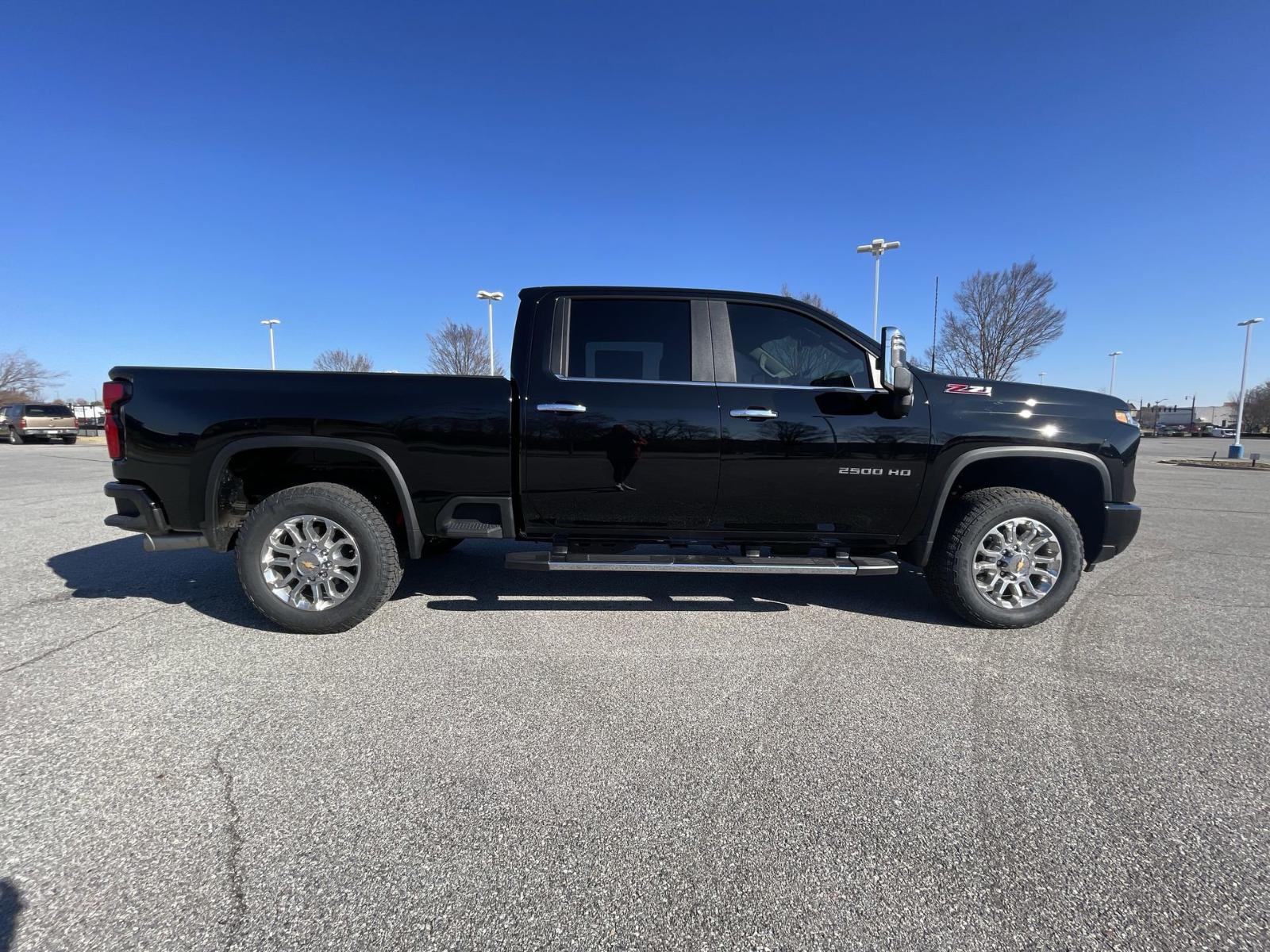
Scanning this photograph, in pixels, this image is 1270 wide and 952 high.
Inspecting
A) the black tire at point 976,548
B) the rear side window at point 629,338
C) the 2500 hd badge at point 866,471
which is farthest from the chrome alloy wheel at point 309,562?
the black tire at point 976,548

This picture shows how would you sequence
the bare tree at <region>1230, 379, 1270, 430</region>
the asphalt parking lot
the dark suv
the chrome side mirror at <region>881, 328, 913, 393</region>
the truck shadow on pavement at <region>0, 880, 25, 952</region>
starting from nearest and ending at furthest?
the truck shadow on pavement at <region>0, 880, 25, 952</region> < the asphalt parking lot < the chrome side mirror at <region>881, 328, 913, 393</region> < the dark suv < the bare tree at <region>1230, 379, 1270, 430</region>

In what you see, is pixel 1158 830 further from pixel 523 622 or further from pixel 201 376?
pixel 201 376

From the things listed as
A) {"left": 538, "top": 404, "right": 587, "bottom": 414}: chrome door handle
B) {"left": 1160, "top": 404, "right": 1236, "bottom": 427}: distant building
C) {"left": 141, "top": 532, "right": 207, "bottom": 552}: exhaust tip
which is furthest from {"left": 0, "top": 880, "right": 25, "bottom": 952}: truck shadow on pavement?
{"left": 1160, "top": 404, "right": 1236, "bottom": 427}: distant building

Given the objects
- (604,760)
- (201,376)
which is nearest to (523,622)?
(604,760)

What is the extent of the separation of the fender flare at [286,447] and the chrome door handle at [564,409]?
963 mm

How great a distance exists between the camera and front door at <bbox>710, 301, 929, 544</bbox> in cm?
351

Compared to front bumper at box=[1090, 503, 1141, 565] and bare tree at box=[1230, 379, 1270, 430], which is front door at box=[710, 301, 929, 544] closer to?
front bumper at box=[1090, 503, 1141, 565]

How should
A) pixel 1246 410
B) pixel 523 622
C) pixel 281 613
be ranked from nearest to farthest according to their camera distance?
1. pixel 281 613
2. pixel 523 622
3. pixel 1246 410

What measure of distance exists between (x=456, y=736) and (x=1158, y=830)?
8.31 feet

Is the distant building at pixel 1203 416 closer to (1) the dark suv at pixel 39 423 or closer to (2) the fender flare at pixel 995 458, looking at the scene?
(2) the fender flare at pixel 995 458

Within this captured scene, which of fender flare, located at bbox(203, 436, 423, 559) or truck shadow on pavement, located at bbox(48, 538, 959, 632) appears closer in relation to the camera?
fender flare, located at bbox(203, 436, 423, 559)

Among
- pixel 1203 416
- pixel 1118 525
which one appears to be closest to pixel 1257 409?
pixel 1203 416

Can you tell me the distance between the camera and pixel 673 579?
472cm

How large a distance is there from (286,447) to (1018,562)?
4.60m
